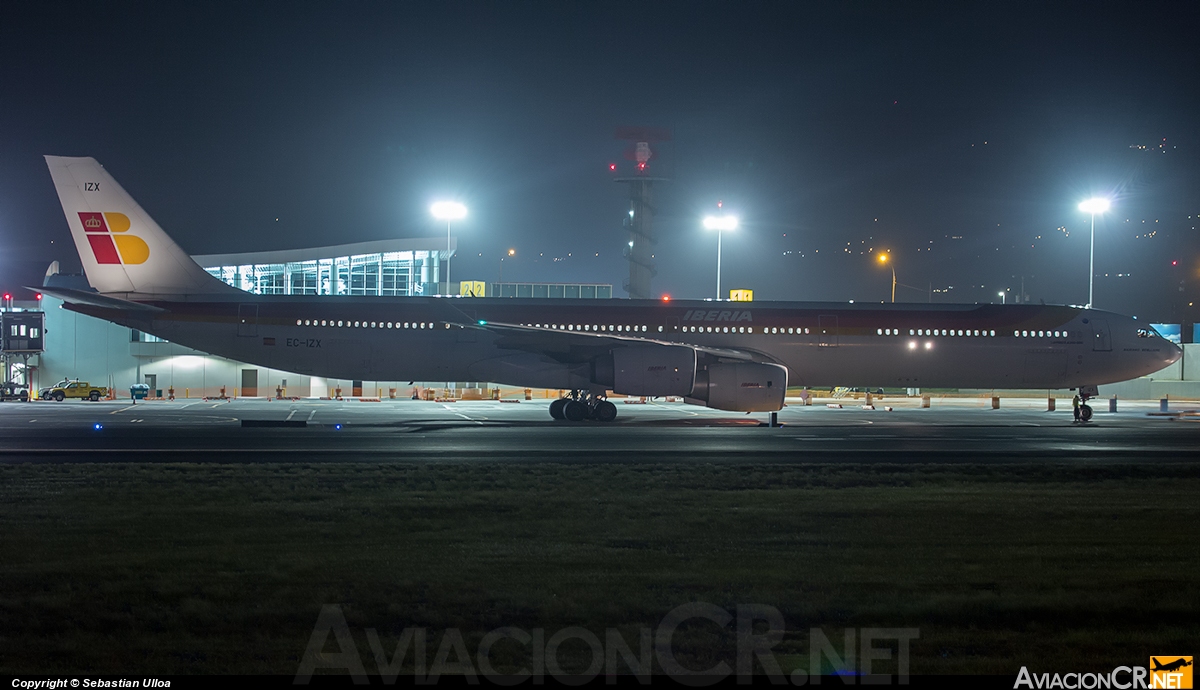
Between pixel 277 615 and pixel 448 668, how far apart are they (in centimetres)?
176

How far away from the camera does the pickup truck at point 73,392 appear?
38.1 m

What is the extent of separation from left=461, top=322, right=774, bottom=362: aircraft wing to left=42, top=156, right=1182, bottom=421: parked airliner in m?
0.04

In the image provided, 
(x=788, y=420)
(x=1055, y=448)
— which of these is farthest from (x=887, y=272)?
(x=1055, y=448)

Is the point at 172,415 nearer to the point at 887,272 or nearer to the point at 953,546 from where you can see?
the point at 953,546

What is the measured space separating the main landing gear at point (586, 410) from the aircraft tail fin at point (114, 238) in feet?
35.5

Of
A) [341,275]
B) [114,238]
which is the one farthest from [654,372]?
[341,275]

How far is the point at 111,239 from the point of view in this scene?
26375 millimetres

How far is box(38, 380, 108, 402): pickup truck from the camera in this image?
38062 millimetres

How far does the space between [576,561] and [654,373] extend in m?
16.8

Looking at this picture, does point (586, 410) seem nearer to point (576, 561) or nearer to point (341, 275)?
point (576, 561)

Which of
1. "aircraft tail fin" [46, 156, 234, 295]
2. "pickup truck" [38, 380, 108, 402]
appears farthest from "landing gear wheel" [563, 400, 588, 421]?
"pickup truck" [38, 380, 108, 402]

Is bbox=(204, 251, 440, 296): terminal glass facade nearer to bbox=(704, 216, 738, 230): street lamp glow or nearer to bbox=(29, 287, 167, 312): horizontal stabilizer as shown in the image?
bbox=(704, 216, 738, 230): street lamp glow

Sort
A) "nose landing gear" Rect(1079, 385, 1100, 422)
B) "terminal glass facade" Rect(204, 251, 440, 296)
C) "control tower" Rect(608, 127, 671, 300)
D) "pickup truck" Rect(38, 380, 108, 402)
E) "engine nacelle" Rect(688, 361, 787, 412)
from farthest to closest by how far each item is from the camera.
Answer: "control tower" Rect(608, 127, 671, 300) → "terminal glass facade" Rect(204, 251, 440, 296) → "pickup truck" Rect(38, 380, 108, 402) → "nose landing gear" Rect(1079, 385, 1100, 422) → "engine nacelle" Rect(688, 361, 787, 412)

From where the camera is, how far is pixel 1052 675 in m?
5.95
